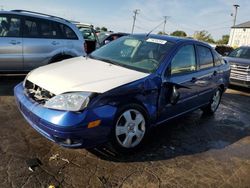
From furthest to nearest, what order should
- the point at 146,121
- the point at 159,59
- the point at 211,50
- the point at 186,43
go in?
the point at 211,50, the point at 186,43, the point at 159,59, the point at 146,121

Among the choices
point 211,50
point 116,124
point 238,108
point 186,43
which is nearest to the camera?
point 116,124

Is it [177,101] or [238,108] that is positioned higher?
[177,101]

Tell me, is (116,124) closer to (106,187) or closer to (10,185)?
(106,187)

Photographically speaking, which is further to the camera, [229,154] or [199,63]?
[199,63]

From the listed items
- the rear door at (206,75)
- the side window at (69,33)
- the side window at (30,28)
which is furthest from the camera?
the side window at (69,33)

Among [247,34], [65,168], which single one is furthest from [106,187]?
[247,34]

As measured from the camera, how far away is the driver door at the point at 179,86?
161 inches

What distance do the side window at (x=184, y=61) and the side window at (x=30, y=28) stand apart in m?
3.76

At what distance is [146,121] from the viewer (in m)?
3.84

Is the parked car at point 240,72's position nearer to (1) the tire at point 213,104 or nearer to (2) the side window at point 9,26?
(1) the tire at point 213,104

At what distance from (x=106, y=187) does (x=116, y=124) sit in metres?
0.75

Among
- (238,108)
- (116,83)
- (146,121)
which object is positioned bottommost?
(238,108)

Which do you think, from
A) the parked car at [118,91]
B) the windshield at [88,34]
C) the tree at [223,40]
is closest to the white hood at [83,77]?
the parked car at [118,91]

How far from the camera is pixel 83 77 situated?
357 centimetres
